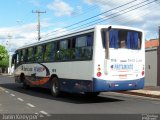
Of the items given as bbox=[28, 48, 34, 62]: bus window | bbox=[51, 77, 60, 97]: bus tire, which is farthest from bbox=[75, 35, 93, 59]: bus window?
bbox=[28, 48, 34, 62]: bus window

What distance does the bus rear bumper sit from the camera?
17094 mm

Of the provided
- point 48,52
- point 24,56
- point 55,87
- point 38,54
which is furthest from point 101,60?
point 24,56

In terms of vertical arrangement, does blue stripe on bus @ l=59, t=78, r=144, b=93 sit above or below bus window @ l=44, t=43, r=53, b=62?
below

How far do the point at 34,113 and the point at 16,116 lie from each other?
1.01 meters

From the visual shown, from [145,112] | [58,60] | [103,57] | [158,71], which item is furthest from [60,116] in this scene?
[158,71]

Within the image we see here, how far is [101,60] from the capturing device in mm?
17328

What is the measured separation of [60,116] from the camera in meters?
13.4

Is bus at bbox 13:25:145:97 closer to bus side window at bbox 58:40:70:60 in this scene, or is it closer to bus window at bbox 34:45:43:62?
bus side window at bbox 58:40:70:60

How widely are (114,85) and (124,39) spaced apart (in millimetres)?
2151

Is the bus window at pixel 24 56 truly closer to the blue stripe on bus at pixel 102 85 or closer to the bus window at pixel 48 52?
the bus window at pixel 48 52

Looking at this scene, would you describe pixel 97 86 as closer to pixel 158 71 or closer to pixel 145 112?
pixel 145 112

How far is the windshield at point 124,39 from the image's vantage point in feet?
57.9

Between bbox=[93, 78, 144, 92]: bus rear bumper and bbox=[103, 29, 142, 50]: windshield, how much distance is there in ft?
5.08

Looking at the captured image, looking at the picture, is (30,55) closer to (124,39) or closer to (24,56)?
(24,56)
